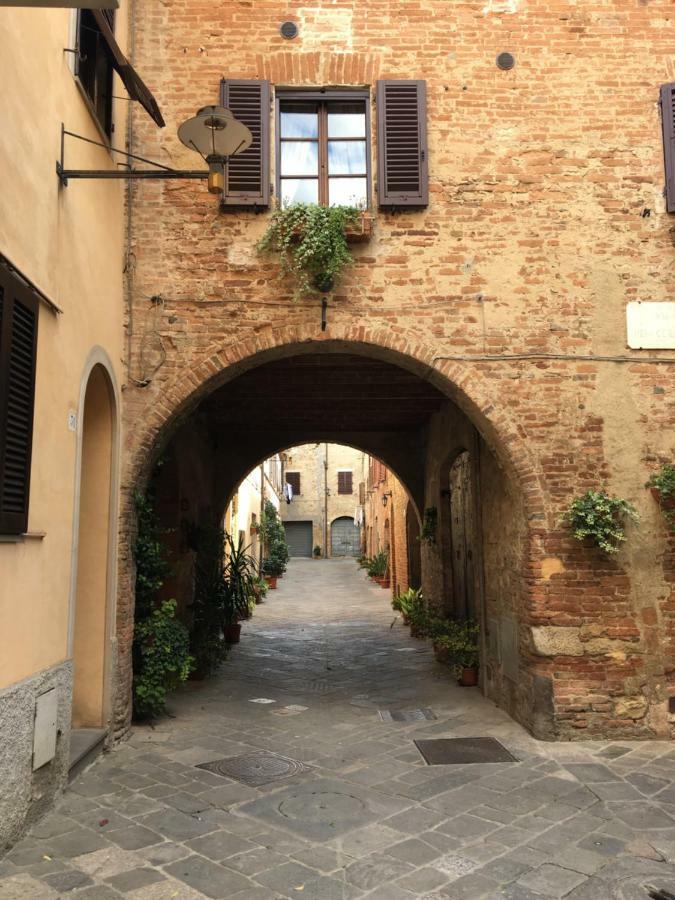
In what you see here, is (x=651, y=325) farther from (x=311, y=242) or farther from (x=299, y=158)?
(x=299, y=158)

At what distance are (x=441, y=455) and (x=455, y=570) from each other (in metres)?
1.73

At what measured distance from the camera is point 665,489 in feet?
20.0

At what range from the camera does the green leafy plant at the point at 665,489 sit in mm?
6125

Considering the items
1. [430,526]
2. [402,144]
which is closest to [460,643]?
[430,526]

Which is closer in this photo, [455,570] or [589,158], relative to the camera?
[589,158]

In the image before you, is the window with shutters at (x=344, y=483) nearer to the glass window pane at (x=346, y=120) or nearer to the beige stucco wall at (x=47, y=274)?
the glass window pane at (x=346, y=120)

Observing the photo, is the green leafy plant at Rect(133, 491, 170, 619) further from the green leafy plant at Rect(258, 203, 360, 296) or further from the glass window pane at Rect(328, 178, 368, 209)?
the glass window pane at Rect(328, 178, 368, 209)

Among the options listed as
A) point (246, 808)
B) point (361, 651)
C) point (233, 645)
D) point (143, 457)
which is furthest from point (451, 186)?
point (233, 645)

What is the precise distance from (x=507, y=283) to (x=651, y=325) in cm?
135

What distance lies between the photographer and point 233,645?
11086 mm

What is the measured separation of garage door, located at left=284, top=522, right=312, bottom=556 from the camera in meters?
39.9

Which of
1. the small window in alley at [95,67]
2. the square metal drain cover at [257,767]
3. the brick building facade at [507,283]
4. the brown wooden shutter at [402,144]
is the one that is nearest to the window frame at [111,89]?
the small window in alley at [95,67]

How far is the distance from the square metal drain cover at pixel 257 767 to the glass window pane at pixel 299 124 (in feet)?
18.2

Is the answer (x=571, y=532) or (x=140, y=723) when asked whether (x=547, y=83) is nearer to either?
(x=571, y=532)
